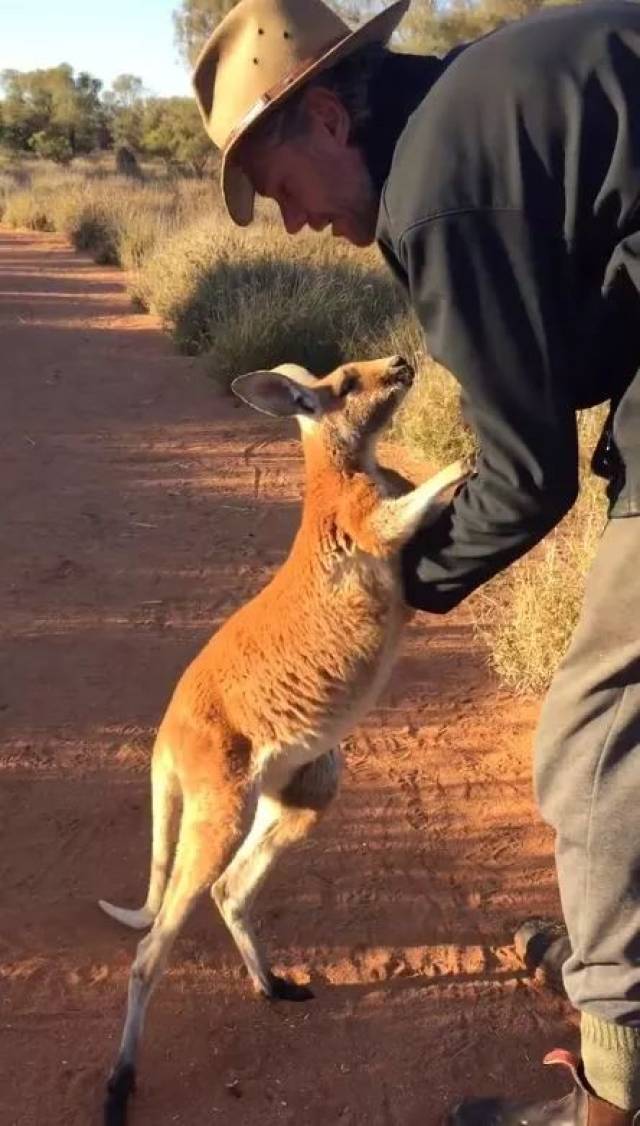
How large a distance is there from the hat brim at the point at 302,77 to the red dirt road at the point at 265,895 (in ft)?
7.88

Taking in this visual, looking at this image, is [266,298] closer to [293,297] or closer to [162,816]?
[293,297]

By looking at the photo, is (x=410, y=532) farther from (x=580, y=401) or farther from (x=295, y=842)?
(x=295, y=842)

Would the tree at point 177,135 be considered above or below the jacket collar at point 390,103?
below

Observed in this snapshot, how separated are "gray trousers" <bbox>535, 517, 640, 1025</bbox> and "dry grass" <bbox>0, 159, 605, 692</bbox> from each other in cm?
264

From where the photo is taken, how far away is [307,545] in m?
3.25

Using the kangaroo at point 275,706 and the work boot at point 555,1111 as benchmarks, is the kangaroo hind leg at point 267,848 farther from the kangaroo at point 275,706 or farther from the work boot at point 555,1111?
the work boot at point 555,1111

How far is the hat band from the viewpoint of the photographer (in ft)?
7.20

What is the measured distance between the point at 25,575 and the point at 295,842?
3.51 meters

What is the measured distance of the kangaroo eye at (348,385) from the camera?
3.52 m

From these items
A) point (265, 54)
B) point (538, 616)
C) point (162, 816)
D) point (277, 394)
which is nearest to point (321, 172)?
point (265, 54)

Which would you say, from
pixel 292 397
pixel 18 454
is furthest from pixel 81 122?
pixel 292 397

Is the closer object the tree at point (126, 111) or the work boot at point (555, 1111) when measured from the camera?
the work boot at point (555, 1111)

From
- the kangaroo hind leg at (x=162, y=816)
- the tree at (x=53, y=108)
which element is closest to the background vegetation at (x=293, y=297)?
the kangaroo hind leg at (x=162, y=816)

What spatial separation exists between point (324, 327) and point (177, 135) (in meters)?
32.8
